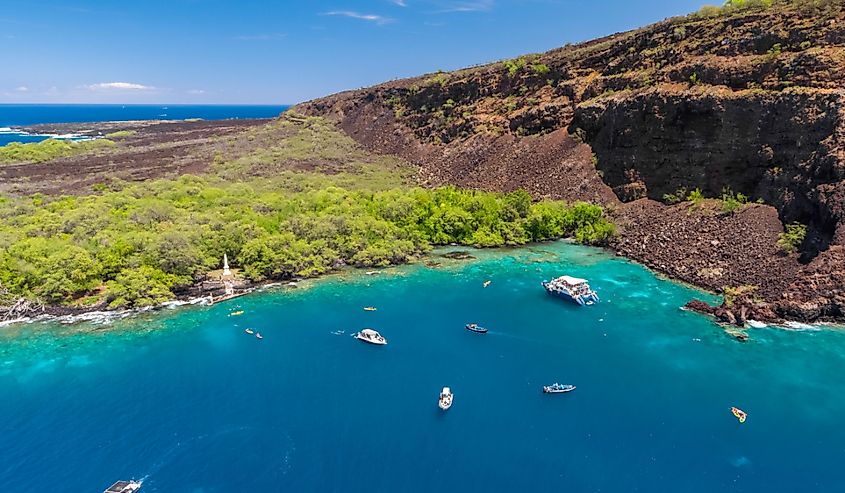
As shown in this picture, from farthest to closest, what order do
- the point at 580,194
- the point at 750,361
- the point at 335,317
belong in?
1. the point at 580,194
2. the point at 335,317
3. the point at 750,361

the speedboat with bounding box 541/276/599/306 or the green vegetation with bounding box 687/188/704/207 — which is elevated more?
the green vegetation with bounding box 687/188/704/207

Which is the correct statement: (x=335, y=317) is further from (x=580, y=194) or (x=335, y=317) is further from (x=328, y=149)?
(x=328, y=149)

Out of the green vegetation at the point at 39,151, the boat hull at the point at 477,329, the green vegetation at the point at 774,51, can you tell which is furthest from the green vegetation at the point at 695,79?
the green vegetation at the point at 39,151

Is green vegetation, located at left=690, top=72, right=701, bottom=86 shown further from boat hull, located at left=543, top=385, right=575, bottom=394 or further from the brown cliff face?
boat hull, located at left=543, top=385, right=575, bottom=394

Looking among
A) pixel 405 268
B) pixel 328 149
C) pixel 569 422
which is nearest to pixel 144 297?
pixel 405 268

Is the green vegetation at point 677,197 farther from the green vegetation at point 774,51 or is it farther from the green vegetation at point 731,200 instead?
the green vegetation at point 774,51

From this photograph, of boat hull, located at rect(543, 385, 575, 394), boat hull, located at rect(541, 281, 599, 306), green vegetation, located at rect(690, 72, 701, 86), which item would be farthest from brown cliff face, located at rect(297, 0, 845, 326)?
boat hull, located at rect(543, 385, 575, 394)

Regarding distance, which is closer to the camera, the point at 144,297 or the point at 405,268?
the point at 144,297
